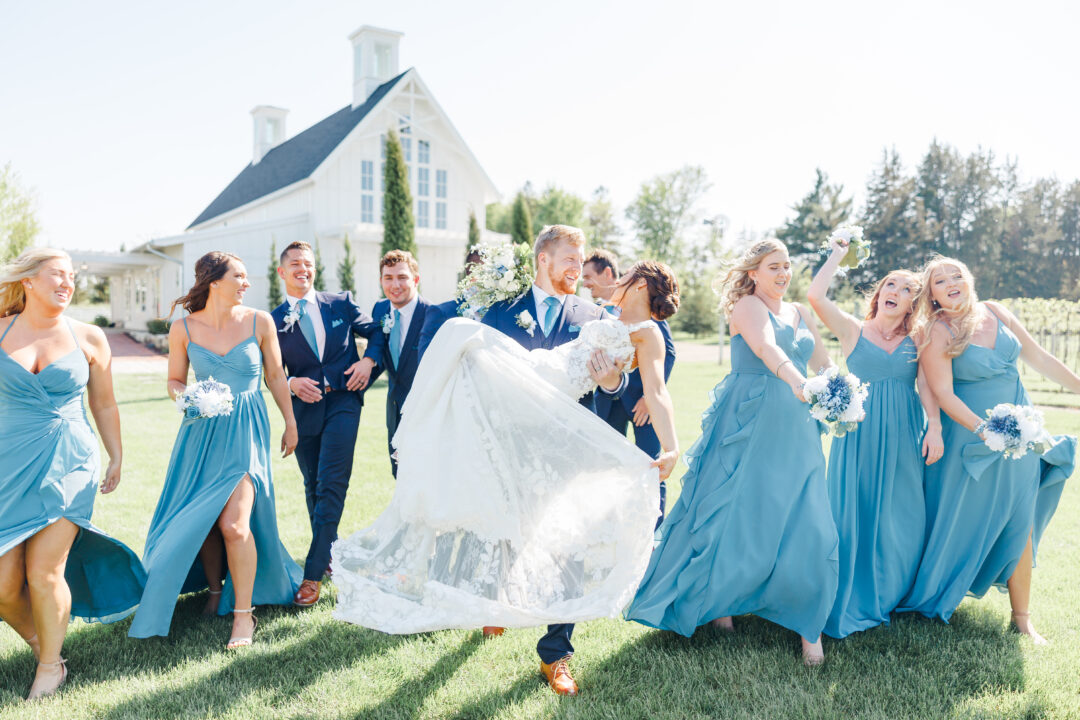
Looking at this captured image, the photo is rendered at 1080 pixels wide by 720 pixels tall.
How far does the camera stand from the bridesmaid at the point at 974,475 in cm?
464

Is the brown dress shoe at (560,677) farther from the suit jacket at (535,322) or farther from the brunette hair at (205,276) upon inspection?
the brunette hair at (205,276)

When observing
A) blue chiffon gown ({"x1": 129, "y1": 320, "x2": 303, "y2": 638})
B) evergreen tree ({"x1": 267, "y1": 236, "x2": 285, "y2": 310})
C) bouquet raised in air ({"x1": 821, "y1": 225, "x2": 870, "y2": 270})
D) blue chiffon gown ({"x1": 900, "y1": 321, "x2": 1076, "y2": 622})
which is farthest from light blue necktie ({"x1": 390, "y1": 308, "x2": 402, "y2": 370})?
evergreen tree ({"x1": 267, "y1": 236, "x2": 285, "y2": 310})

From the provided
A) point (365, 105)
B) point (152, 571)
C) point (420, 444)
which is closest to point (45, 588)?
point (152, 571)

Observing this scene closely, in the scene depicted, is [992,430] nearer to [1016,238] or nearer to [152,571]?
[152,571]

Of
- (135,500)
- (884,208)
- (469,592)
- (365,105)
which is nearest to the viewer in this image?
(469,592)

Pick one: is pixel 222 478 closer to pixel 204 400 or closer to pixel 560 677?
pixel 204 400

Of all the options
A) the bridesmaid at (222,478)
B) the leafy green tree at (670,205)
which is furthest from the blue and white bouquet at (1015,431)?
the leafy green tree at (670,205)

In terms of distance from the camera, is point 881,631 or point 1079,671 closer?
point 1079,671

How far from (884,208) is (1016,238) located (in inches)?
421

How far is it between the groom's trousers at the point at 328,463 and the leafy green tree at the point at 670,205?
181 ft

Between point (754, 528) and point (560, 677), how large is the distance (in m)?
1.36

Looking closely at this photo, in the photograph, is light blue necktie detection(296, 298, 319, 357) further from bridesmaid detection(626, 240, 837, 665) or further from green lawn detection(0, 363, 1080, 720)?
bridesmaid detection(626, 240, 837, 665)

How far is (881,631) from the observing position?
4.52 m

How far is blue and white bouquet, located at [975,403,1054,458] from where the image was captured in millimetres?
4227
